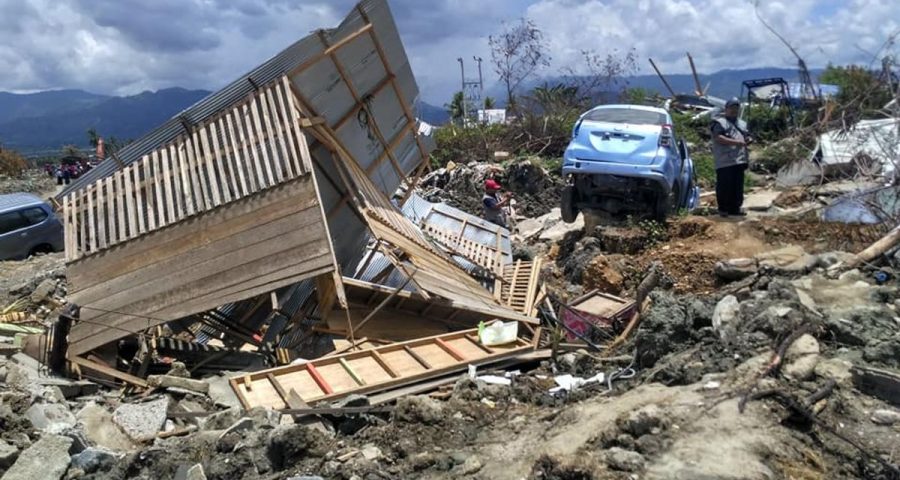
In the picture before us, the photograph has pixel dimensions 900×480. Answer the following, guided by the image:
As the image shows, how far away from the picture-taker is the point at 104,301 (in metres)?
7.27

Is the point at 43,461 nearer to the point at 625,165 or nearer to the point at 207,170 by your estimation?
the point at 207,170

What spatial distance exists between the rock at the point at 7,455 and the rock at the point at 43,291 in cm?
645

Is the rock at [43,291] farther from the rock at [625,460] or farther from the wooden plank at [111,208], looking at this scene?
the rock at [625,460]

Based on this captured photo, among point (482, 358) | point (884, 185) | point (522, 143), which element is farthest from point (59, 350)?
point (522, 143)

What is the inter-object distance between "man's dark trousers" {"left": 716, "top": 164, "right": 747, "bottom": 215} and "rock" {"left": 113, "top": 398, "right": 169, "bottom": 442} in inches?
325

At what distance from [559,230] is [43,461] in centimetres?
1044

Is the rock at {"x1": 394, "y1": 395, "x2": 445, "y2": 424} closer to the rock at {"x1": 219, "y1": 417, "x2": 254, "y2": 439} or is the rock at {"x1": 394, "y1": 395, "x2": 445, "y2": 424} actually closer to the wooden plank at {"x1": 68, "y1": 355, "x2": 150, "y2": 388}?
the rock at {"x1": 219, "y1": 417, "x2": 254, "y2": 439}

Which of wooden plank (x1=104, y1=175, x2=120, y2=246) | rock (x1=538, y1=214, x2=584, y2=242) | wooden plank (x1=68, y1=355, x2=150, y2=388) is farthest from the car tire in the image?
wooden plank (x1=68, y1=355, x2=150, y2=388)

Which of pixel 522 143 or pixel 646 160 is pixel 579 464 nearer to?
pixel 646 160

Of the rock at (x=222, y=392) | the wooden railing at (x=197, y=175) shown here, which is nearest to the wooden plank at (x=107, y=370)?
the rock at (x=222, y=392)

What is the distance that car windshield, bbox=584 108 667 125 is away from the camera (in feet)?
35.7

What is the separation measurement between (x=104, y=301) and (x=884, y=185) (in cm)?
820

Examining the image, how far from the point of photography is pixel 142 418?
5715mm

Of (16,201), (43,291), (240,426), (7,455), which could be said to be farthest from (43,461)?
(16,201)
